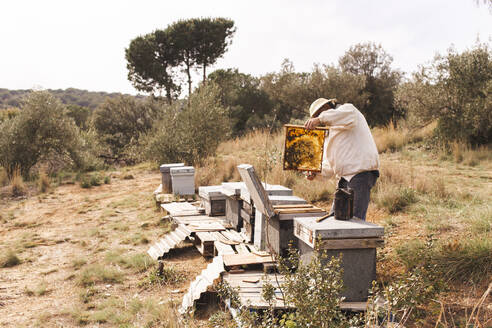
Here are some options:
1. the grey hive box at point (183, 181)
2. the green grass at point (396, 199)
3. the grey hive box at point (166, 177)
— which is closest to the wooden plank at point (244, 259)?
the green grass at point (396, 199)

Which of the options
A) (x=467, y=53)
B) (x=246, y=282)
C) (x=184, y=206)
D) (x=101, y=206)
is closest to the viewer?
(x=246, y=282)

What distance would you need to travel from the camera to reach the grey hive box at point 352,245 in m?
3.23

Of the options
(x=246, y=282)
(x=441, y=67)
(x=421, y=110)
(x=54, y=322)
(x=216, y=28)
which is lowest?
(x=54, y=322)

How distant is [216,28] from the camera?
1041 inches

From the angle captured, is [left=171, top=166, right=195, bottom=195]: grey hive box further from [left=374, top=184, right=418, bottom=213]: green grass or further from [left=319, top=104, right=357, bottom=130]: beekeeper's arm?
[left=319, top=104, right=357, bottom=130]: beekeeper's arm

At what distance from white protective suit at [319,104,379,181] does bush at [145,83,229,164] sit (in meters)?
8.27

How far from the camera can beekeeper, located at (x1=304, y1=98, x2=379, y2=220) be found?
3.80m

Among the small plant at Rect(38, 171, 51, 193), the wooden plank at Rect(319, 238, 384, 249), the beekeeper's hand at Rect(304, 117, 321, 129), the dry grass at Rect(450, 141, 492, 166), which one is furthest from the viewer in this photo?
the small plant at Rect(38, 171, 51, 193)

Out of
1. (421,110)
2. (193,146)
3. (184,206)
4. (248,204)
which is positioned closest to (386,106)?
(421,110)

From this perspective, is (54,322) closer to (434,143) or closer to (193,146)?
(193,146)

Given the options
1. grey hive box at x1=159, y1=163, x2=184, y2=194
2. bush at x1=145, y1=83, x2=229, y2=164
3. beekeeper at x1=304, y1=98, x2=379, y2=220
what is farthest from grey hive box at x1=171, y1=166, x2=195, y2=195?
beekeeper at x1=304, y1=98, x2=379, y2=220

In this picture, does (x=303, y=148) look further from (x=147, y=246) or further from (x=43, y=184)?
(x=43, y=184)

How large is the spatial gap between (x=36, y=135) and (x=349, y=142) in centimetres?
1254

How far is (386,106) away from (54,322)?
21.4 meters
